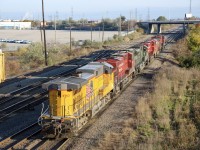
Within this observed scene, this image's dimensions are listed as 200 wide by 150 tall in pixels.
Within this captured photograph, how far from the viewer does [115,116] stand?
19.1 metres

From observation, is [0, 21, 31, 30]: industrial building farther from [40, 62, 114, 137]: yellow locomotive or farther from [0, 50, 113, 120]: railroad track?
[40, 62, 114, 137]: yellow locomotive

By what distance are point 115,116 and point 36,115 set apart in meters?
4.71

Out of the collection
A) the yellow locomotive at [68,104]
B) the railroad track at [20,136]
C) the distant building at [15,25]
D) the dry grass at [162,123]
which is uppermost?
the distant building at [15,25]

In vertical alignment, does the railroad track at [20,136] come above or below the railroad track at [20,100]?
below

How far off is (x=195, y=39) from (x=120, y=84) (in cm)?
2450

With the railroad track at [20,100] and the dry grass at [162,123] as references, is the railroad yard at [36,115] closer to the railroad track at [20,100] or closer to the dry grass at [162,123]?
the railroad track at [20,100]

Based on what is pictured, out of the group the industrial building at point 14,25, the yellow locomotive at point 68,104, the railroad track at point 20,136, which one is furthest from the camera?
the industrial building at point 14,25

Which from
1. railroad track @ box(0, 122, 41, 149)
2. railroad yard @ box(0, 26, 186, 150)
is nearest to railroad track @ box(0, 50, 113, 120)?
railroad yard @ box(0, 26, 186, 150)

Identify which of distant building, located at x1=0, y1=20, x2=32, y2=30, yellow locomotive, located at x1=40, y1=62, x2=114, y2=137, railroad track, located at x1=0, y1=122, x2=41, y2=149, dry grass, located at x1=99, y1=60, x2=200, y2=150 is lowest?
railroad track, located at x1=0, y1=122, x2=41, y2=149

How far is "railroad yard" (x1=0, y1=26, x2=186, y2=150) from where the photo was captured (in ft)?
49.7

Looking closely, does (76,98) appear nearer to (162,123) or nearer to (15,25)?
(162,123)

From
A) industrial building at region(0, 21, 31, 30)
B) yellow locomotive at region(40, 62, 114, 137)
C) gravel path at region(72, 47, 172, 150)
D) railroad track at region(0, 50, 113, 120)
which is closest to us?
yellow locomotive at region(40, 62, 114, 137)

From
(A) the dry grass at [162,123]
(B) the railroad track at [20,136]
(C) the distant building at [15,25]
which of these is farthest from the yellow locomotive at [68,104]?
(C) the distant building at [15,25]

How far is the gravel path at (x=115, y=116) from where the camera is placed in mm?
15312
